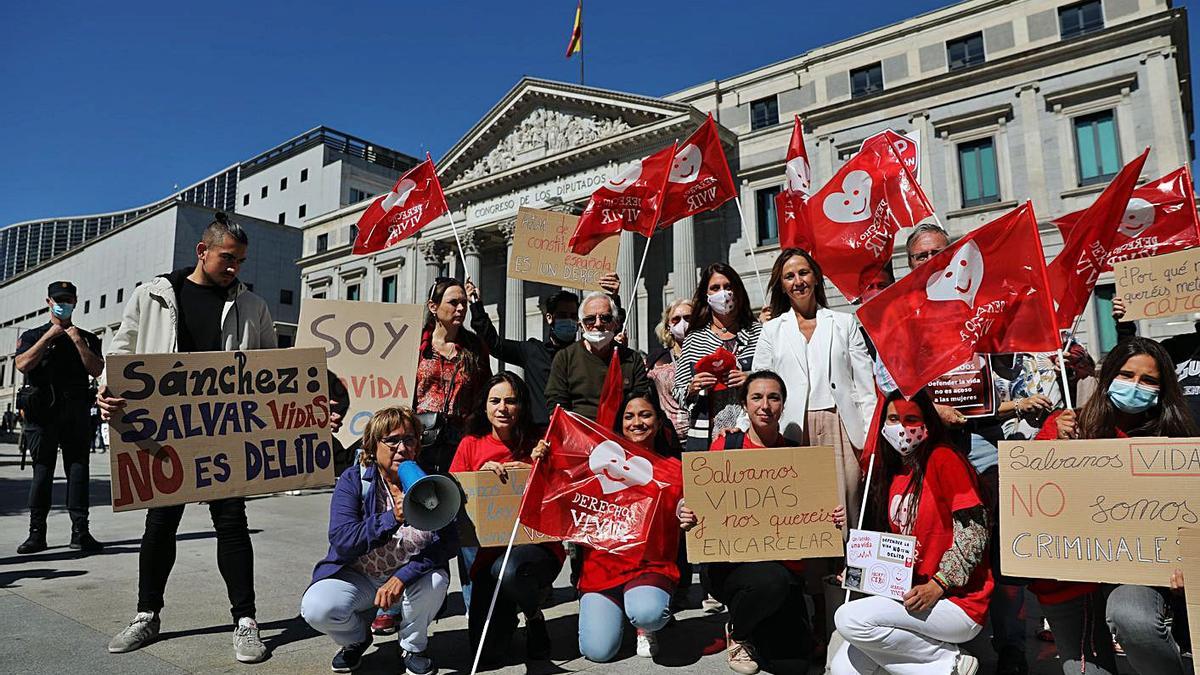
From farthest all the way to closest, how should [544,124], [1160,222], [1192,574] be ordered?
[544,124] → [1160,222] → [1192,574]

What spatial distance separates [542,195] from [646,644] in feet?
101

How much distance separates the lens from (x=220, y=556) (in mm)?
3949

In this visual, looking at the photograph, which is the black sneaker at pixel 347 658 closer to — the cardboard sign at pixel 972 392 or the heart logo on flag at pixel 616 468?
the heart logo on flag at pixel 616 468

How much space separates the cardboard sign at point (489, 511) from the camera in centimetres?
405

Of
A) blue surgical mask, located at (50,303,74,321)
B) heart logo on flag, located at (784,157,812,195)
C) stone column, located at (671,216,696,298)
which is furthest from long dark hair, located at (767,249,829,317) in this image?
stone column, located at (671,216,696,298)

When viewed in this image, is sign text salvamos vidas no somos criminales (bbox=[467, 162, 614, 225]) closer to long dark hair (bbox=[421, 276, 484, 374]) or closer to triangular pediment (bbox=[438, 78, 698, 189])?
triangular pediment (bbox=[438, 78, 698, 189])

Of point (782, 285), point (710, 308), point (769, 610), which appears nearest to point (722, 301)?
point (710, 308)

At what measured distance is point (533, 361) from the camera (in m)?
5.49

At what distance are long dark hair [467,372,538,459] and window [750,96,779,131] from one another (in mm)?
27220

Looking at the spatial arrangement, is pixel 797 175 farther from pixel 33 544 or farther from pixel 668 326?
pixel 33 544

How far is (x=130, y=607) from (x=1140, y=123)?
85.3 ft

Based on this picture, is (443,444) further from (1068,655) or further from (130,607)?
(1068,655)

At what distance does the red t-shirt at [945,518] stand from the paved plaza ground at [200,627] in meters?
0.91

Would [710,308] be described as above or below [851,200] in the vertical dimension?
below
